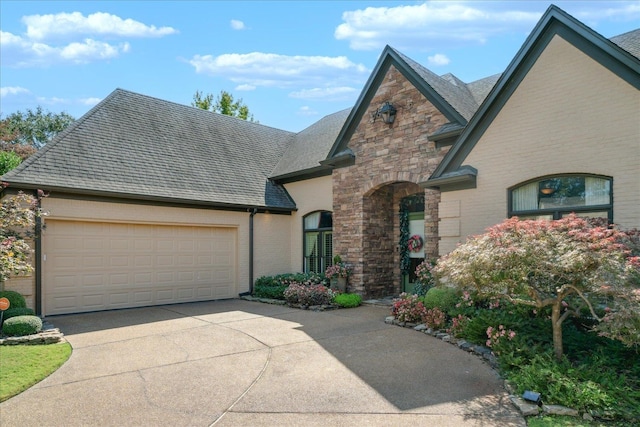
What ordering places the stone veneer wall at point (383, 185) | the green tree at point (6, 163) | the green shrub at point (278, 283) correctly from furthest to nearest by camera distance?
the green tree at point (6, 163)
the green shrub at point (278, 283)
the stone veneer wall at point (383, 185)

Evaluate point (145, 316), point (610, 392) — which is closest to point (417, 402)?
point (610, 392)

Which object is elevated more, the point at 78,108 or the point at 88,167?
the point at 78,108

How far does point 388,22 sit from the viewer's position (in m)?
12.1

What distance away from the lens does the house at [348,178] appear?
7.70 metres

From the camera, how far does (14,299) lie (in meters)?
9.04

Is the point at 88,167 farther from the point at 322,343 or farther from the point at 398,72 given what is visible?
the point at 398,72

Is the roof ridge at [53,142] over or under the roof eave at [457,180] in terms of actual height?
over

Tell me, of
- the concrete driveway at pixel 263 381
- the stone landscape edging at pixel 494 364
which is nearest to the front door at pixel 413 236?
the stone landscape edging at pixel 494 364

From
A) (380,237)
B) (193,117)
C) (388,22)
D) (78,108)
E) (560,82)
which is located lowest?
(380,237)

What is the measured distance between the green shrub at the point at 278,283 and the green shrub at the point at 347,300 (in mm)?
1182

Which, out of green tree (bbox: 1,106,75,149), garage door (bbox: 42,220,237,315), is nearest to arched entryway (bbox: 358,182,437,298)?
garage door (bbox: 42,220,237,315)

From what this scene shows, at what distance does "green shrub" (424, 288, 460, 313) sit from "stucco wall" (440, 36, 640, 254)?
112 cm

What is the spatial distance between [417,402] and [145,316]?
795 cm

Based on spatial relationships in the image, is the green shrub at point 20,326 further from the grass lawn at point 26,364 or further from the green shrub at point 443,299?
the green shrub at point 443,299
